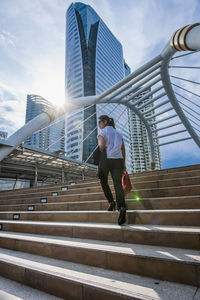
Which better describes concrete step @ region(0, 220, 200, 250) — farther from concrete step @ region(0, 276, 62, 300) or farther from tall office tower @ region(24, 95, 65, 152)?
tall office tower @ region(24, 95, 65, 152)

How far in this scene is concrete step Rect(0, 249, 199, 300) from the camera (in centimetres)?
108

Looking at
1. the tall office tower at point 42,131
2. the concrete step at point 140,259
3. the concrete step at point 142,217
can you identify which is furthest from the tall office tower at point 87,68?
the concrete step at point 140,259

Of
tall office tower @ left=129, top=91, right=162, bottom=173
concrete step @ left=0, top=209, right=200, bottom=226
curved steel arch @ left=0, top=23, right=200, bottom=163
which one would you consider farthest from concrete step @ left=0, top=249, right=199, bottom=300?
tall office tower @ left=129, top=91, right=162, bottom=173

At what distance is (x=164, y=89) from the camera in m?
9.45

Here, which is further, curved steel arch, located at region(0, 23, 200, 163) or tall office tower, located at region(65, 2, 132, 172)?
tall office tower, located at region(65, 2, 132, 172)

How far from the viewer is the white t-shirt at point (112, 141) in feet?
8.74

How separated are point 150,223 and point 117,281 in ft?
3.49

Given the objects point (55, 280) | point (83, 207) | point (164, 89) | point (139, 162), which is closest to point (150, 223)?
point (55, 280)

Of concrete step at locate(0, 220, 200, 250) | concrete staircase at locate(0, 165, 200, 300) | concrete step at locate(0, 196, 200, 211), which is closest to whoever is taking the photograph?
concrete staircase at locate(0, 165, 200, 300)

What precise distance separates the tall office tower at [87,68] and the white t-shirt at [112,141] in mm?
59685

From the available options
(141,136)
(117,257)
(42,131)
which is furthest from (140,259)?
(42,131)

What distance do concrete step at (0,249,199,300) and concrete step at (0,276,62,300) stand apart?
4 centimetres

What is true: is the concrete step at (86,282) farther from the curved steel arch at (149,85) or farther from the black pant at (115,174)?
the curved steel arch at (149,85)

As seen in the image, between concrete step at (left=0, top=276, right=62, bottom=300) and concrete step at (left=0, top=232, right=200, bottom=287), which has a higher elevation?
concrete step at (left=0, top=232, right=200, bottom=287)
